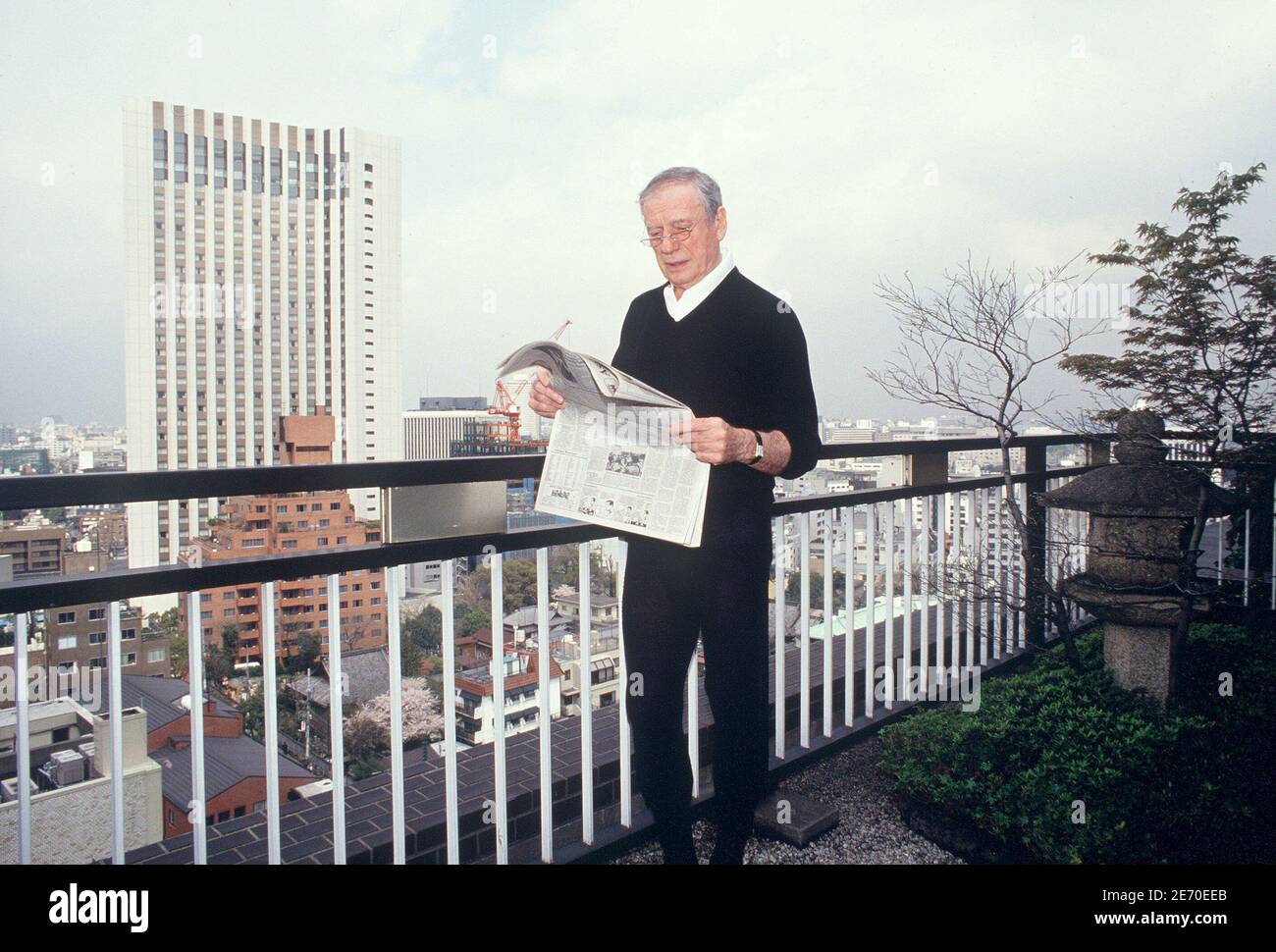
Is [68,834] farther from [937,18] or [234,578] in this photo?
[937,18]

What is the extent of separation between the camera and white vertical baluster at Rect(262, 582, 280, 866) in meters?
1.27

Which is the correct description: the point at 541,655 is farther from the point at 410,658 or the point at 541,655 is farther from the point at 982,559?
the point at 982,559

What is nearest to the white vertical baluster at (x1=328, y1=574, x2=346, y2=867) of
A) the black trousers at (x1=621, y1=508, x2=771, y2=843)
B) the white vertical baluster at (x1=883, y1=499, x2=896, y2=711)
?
the black trousers at (x1=621, y1=508, x2=771, y2=843)

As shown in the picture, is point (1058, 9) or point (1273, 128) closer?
point (1058, 9)

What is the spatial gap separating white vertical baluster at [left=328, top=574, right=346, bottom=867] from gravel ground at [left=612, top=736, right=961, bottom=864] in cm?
73

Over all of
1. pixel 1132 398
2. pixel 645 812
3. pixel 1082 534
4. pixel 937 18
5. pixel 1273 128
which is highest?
pixel 937 18

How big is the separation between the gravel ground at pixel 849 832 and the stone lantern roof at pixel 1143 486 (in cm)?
119

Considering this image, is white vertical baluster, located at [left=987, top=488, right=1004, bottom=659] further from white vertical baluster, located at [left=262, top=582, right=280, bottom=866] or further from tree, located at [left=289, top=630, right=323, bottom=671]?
white vertical baluster, located at [left=262, top=582, right=280, bottom=866]

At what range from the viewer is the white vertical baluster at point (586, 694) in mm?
1770

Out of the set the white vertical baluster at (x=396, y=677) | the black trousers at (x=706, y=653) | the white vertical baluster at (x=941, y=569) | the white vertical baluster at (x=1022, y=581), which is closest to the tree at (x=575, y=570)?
the black trousers at (x=706, y=653)
